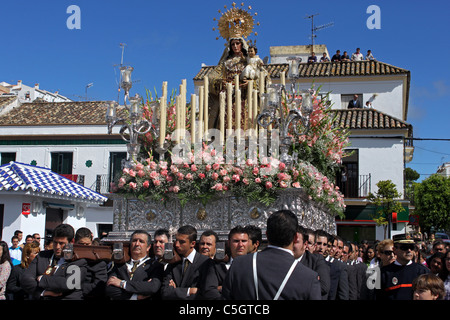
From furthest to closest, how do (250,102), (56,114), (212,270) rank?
(56,114) < (250,102) < (212,270)

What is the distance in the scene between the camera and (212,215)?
727 centimetres

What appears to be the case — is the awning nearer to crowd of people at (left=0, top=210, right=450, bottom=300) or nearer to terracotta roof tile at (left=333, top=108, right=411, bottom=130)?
crowd of people at (left=0, top=210, right=450, bottom=300)

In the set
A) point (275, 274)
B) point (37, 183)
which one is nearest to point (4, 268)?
point (275, 274)

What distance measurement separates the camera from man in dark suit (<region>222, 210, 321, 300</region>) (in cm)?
320

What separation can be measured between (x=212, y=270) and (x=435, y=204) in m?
37.9

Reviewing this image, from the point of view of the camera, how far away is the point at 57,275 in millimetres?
4949

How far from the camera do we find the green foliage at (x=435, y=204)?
38969 mm

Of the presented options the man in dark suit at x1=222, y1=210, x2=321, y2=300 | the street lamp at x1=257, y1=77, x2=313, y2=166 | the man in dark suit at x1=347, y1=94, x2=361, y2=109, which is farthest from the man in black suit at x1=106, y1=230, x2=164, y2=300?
the man in dark suit at x1=347, y1=94, x2=361, y2=109

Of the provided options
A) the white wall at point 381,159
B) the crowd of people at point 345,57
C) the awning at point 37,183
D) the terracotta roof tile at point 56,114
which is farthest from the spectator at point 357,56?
the awning at point 37,183

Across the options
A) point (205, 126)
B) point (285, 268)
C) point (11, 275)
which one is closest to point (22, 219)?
point (205, 126)

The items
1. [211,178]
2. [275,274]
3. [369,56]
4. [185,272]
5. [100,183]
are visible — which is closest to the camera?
[275,274]

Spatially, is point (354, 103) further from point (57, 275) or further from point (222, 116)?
point (57, 275)

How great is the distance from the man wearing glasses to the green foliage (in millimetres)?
35969
